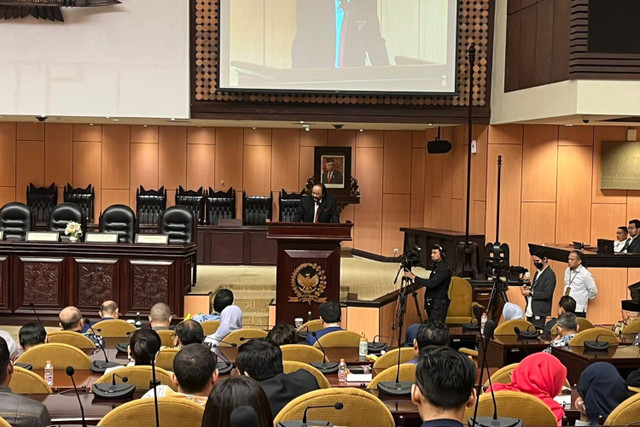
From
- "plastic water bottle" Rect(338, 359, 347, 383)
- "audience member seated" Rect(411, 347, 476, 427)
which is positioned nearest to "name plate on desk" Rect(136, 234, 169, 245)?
"plastic water bottle" Rect(338, 359, 347, 383)

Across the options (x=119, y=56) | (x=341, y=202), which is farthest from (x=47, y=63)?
(x=341, y=202)

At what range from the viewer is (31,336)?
20.3 feet

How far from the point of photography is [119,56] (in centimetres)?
1336

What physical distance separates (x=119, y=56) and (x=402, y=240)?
24.8ft

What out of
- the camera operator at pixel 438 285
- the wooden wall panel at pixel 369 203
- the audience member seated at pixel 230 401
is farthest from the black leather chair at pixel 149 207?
the audience member seated at pixel 230 401

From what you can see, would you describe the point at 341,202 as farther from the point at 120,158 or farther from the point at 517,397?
the point at 517,397

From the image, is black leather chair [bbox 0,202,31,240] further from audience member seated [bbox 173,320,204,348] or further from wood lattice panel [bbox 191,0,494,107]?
audience member seated [bbox 173,320,204,348]

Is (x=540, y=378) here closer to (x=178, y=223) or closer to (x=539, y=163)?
(x=178, y=223)

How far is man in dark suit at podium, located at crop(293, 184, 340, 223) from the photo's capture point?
1038cm

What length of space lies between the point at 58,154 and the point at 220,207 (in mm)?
3874

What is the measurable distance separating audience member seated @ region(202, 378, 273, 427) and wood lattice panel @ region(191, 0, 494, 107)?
35.9 ft

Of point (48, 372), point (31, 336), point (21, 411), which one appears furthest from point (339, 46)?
point (21, 411)

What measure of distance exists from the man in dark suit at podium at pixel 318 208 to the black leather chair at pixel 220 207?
23.8ft

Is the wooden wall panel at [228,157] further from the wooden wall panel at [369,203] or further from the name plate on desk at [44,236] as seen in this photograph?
the name plate on desk at [44,236]
